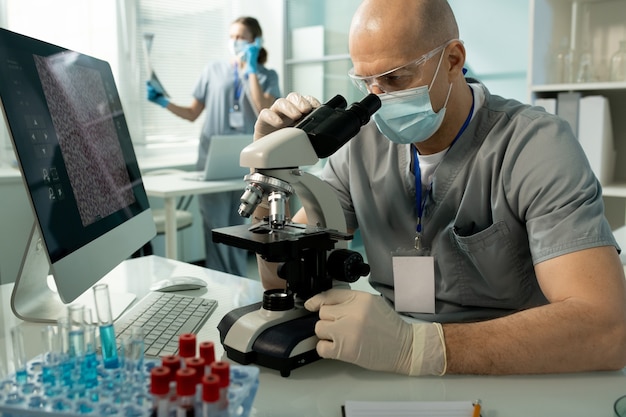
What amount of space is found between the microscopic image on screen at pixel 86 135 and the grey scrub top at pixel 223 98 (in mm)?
2368

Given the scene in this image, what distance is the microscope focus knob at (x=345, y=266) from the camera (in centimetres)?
93

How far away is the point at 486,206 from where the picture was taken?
122 centimetres

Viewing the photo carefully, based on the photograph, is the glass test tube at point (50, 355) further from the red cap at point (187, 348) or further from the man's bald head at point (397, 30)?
the man's bald head at point (397, 30)

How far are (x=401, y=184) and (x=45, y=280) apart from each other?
80 cm

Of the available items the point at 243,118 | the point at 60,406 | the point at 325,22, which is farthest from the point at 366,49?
the point at 325,22

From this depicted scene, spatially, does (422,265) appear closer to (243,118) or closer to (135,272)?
(135,272)

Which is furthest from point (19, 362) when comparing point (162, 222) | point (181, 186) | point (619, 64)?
point (162, 222)

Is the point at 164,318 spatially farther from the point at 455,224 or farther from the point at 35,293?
the point at 455,224

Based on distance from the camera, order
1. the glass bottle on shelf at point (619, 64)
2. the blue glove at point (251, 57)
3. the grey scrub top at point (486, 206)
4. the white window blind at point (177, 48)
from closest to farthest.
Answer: the grey scrub top at point (486, 206), the glass bottle on shelf at point (619, 64), the blue glove at point (251, 57), the white window blind at point (177, 48)

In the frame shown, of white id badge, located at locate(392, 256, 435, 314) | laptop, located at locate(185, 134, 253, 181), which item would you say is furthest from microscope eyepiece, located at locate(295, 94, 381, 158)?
laptop, located at locate(185, 134, 253, 181)

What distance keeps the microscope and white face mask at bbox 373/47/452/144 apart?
0.88ft

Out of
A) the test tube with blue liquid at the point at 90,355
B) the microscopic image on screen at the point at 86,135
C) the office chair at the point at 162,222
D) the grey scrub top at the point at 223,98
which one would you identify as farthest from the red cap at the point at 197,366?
the grey scrub top at the point at 223,98

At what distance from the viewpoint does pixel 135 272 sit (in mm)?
1503

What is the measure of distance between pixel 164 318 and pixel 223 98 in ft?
8.74
